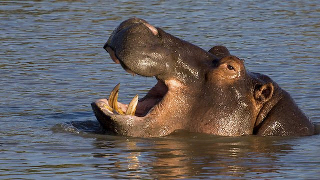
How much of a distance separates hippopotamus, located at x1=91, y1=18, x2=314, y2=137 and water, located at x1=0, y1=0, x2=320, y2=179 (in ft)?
0.57

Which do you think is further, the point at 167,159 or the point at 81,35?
the point at 81,35

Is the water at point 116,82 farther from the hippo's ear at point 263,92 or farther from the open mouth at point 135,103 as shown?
the hippo's ear at point 263,92

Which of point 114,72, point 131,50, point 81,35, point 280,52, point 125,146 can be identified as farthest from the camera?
point 81,35

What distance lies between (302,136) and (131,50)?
2.29 m

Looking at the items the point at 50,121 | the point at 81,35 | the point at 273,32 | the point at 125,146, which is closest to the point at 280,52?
the point at 273,32

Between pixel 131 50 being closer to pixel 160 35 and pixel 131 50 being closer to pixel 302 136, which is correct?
pixel 160 35

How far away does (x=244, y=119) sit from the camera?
929 cm

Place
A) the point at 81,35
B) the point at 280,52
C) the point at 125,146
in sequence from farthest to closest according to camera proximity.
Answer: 1. the point at 81,35
2. the point at 280,52
3. the point at 125,146

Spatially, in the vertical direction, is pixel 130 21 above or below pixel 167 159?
above

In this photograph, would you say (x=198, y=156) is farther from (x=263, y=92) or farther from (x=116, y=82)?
(x=116, y=82)

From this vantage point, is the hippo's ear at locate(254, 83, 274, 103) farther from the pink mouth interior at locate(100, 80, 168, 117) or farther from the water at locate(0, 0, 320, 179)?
the pink mouth interior at locate(100, 80, 168, 117)

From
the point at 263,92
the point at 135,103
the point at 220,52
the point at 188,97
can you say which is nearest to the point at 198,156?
the point at 188,97

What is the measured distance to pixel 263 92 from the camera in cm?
933

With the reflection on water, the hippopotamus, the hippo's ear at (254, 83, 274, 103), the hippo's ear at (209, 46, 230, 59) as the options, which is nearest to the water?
the reflection on water
